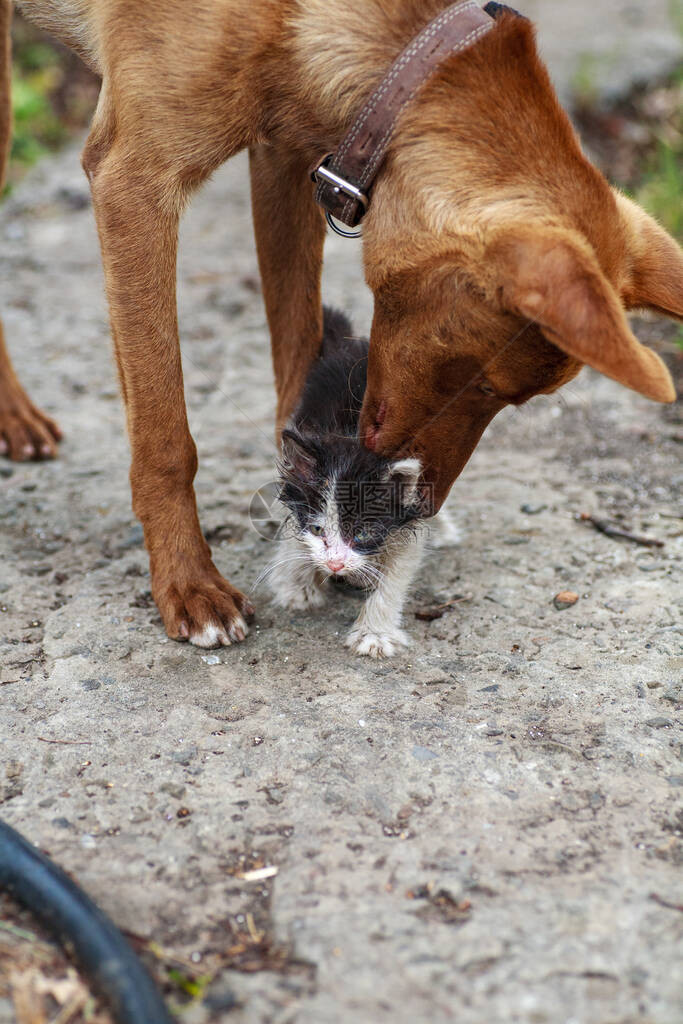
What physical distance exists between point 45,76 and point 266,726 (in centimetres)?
705

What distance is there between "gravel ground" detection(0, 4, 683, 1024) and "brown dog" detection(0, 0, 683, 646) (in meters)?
0.41

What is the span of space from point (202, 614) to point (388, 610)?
0.60 m

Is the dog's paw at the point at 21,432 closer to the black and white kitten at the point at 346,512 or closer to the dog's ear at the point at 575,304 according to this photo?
the black and white kitten at the point at 346,512

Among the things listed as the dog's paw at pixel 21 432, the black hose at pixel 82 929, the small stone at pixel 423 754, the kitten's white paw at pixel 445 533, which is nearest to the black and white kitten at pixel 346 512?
the kitten's white paw at pixel 445 533

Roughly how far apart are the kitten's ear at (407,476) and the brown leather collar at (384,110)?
747 millimetres

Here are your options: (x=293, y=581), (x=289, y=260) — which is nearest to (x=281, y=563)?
(x=293, y=581)

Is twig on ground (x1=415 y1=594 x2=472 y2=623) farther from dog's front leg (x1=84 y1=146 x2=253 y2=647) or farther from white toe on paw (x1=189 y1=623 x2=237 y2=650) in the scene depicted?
white toe on paw (x1=189 y1=623 x2=237 y2=650)

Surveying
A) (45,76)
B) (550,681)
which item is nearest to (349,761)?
(550,681)

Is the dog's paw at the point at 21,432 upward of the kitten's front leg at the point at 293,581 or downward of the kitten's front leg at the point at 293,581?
downward

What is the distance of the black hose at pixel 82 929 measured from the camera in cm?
194

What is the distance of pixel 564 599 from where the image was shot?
357 centimetres

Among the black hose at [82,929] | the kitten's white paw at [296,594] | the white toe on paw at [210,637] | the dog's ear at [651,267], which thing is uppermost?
the dog's ear at [651,267]

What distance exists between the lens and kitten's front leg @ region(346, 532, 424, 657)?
3297 millimetres

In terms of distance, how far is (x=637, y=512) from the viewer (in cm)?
413
